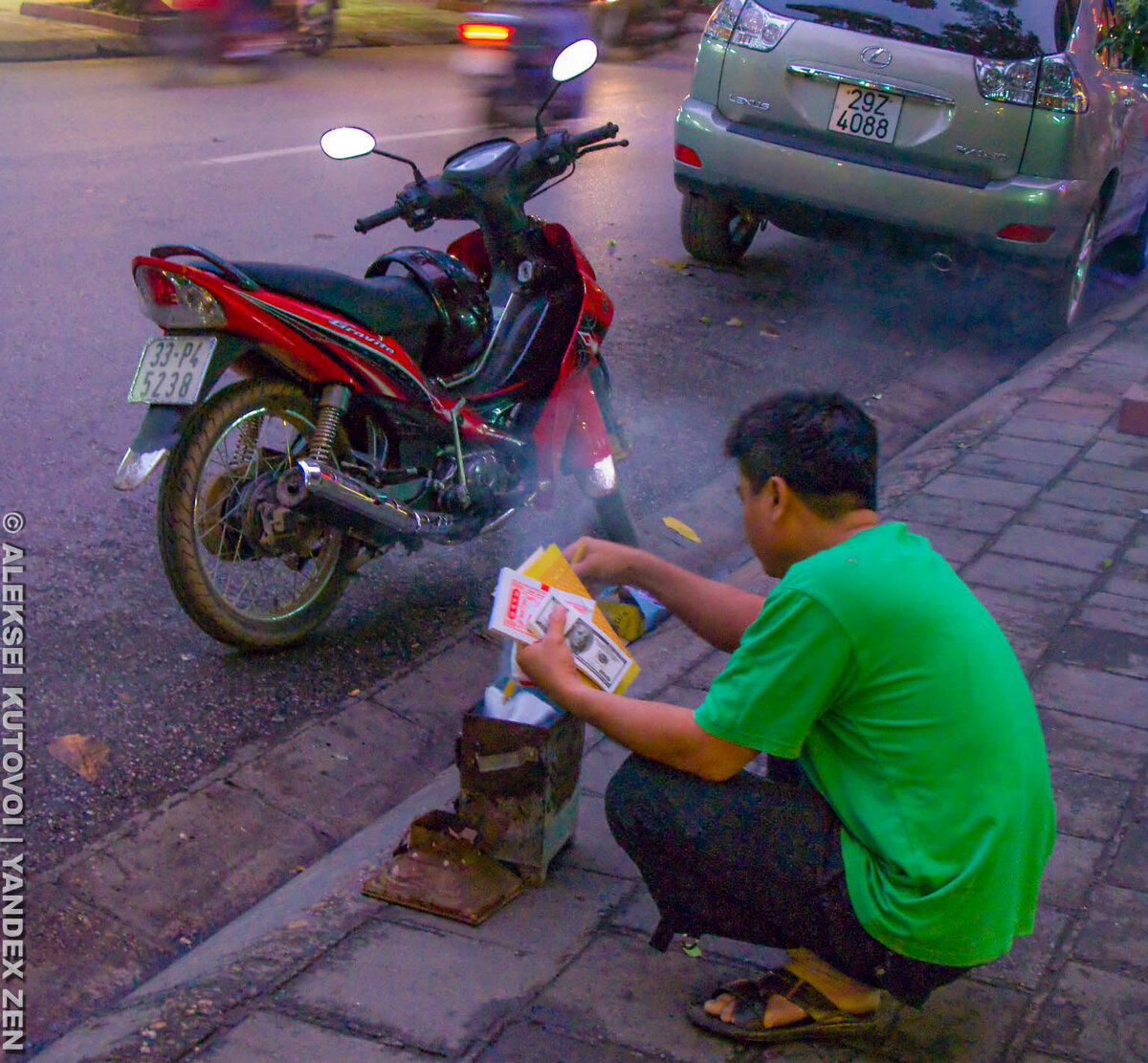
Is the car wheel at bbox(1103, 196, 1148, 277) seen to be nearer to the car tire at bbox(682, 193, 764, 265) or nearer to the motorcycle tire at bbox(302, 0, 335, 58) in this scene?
the car tire at bbox(682, 193, 764, 265)

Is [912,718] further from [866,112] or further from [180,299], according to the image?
[866,112]

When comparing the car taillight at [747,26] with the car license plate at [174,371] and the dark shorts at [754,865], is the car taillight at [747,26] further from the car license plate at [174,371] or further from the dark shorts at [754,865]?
the dark shorts at [754,865]

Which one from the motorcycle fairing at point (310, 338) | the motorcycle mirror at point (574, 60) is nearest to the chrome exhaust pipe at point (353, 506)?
the motorcycle fairing at point (310, 338)

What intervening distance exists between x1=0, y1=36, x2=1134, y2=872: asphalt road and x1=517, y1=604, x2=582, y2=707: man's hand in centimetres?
113

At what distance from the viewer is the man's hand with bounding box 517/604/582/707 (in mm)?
2260

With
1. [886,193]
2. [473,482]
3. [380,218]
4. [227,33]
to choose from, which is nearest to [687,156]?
[886,193]

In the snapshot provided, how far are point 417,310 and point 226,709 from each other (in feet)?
3.82

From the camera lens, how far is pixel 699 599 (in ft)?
8.51

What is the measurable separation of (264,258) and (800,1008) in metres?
5.07

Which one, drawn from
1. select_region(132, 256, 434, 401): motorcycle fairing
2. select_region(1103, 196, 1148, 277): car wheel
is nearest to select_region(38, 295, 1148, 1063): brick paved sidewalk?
select_region(132, 256, 434, 401): motorcycle fairing

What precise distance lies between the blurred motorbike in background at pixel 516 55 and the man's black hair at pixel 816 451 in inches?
343

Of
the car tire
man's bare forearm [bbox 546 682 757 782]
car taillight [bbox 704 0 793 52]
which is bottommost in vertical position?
the car tire

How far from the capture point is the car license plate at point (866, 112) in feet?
19.9

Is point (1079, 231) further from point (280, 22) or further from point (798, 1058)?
point (280, 22)
